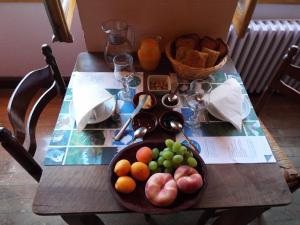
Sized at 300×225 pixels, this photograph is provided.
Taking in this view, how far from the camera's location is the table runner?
0.77 m

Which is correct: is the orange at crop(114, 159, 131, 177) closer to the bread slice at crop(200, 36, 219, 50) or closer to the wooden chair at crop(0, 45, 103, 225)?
the wooden chair at crop(0, 45, 103, 225)

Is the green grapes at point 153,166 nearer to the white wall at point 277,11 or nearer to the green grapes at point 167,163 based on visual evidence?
the green grapes at point 167,163

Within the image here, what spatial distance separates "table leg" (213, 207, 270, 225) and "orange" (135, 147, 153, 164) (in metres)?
0.32

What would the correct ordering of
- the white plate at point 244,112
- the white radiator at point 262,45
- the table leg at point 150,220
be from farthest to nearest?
the white radiator at point 262,45, the table leg at point 150,220, the white plate at point 244,112

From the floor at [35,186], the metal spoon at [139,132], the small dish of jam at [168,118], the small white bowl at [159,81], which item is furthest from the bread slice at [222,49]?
the floor at [35,186]

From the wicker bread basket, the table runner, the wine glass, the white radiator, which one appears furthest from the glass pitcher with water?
the white radiator

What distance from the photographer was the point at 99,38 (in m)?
1.10

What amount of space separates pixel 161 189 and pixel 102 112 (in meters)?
0.37

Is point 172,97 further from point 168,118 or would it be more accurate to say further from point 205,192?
point 205,192

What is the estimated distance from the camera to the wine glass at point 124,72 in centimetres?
96

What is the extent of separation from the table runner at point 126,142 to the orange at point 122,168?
8 cm

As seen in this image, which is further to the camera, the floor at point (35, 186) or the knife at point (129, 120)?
the floor at point (35, 186)

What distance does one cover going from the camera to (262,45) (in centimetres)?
164

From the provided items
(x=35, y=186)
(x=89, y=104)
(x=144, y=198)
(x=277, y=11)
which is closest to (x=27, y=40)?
(x=35, y=186)
